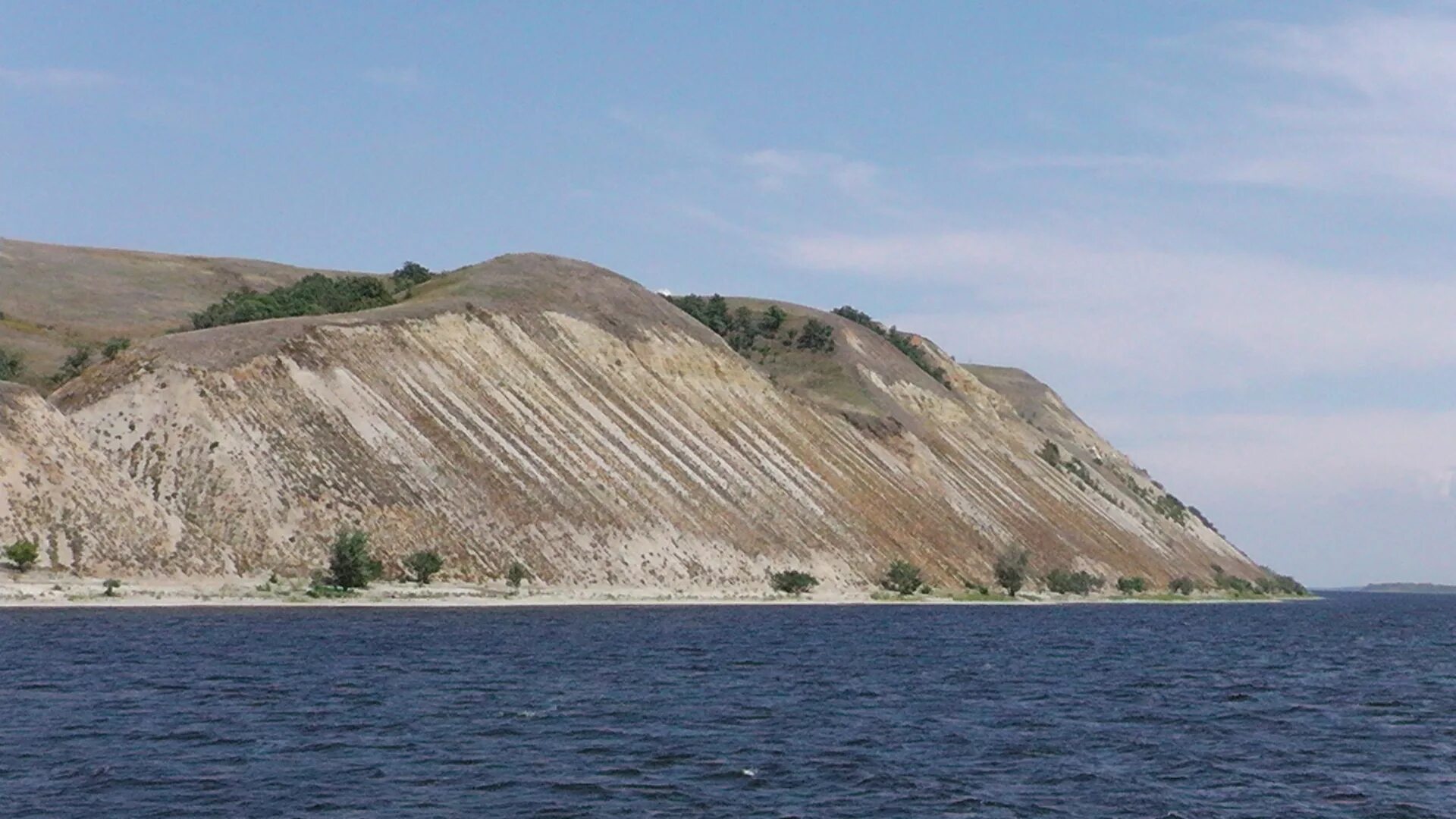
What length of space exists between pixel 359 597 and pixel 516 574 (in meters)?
11.3

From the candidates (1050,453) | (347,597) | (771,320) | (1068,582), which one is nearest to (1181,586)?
(1050,453)

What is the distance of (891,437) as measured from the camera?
408ft

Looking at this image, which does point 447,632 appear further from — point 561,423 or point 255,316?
point 255,316

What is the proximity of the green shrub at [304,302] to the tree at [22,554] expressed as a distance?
4525 cm

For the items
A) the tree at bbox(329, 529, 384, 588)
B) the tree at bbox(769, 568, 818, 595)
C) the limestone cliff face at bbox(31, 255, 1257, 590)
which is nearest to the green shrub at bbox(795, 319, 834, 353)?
the limestone cliff face at bbox(31, 255, 1257, 590)

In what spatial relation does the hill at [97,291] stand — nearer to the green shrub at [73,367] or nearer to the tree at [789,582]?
the green shrub at [73,367]

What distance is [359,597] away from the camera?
2835 inches

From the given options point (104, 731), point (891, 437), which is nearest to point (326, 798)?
point (104, 731)

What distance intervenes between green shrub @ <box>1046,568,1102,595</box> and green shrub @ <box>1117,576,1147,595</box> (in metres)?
4.37

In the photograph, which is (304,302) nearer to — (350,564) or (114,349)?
(114,349)

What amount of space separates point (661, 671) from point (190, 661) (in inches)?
499

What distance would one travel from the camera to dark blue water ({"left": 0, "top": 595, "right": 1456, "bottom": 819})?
24391 millimetres

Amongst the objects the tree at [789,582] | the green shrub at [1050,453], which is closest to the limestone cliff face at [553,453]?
the tree at [789,582]

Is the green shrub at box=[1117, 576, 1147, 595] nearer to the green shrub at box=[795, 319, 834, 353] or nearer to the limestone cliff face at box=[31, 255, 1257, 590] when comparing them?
the limestone cliff face at box=[31, 255, 1257, 590]
